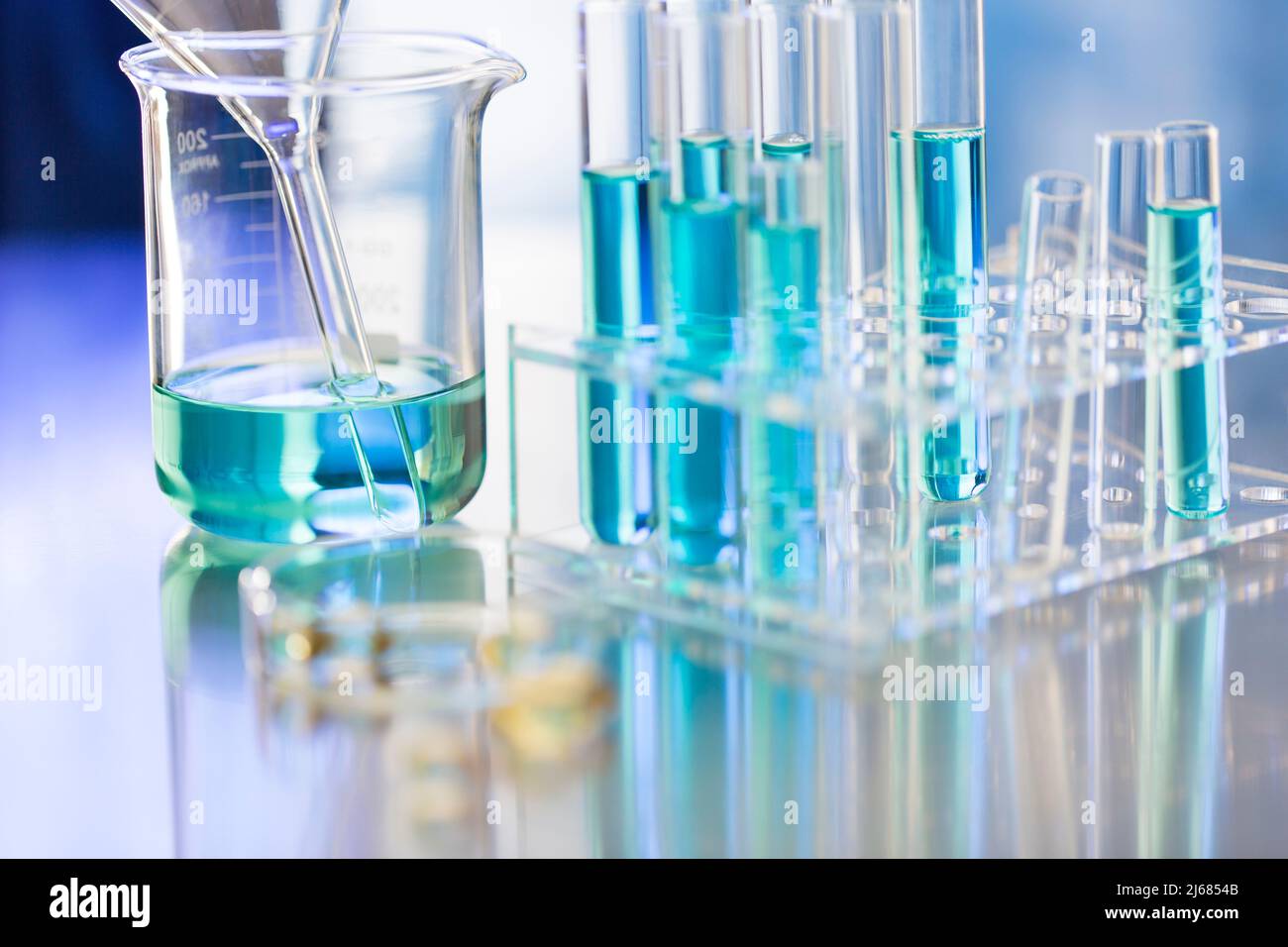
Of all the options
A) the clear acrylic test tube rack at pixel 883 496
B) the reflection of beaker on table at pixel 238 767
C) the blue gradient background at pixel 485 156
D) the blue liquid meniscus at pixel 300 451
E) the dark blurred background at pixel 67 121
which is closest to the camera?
the reflection of beaker on table at pixel 238 767

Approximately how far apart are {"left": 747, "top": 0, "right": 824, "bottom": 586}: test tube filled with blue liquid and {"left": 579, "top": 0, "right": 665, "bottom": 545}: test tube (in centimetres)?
7

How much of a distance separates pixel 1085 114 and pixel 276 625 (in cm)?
123

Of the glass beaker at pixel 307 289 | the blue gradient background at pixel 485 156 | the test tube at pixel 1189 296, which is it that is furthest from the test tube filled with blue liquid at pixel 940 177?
the blue gradient background at pixel 485 156

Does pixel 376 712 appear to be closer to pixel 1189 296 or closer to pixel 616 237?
pixel 616 237

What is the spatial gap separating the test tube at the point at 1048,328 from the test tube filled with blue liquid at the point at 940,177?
0.04 meters

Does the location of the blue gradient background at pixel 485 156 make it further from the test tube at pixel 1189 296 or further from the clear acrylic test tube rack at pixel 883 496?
the test tube at pixel 1189 296

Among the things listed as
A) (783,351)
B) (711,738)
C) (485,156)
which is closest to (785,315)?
(783,351)

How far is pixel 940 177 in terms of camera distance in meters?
1.19

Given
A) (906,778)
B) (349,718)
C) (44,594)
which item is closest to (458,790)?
(349,718)

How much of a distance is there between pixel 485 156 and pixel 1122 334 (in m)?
1.14

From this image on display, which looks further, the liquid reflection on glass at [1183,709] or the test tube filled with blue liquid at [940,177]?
the test tube filled with blue liquid at [940,177]

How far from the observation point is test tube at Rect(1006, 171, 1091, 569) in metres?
1.10

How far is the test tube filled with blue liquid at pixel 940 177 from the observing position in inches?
46.6

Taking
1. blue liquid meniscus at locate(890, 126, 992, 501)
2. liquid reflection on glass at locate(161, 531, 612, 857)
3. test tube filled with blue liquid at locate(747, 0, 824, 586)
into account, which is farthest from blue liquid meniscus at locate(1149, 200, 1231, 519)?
liquid reflection on glass at locate(161, 531, 612, 857)
